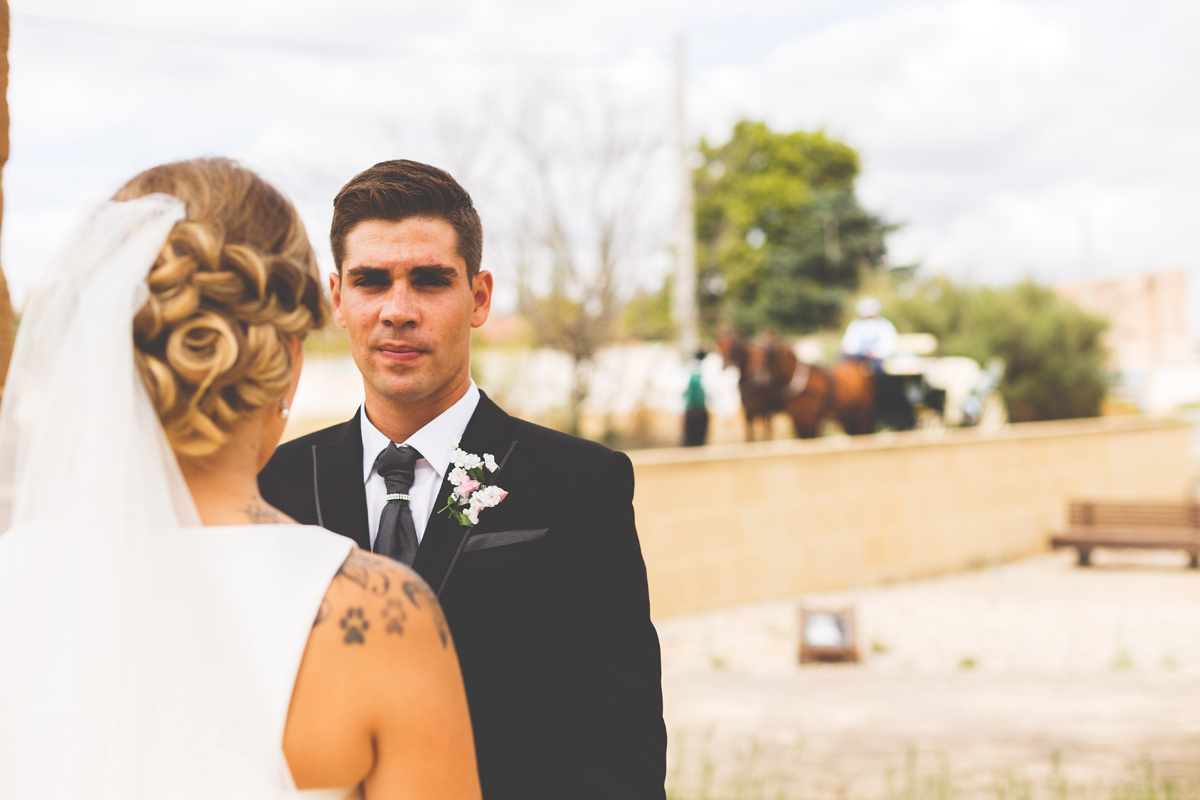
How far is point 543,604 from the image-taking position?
73.0 inches

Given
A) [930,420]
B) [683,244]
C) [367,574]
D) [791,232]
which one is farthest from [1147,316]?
[367,574]

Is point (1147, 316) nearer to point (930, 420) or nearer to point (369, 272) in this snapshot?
point (930, 420)

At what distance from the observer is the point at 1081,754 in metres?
6.05

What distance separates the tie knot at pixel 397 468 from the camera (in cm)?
193

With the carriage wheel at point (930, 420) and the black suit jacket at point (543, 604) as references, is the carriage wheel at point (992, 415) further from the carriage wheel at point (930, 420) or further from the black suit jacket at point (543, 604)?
the black suit jacket at point (543, 604)

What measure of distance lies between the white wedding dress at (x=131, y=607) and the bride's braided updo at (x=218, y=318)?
0.10 feet

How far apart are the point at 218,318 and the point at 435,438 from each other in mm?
801

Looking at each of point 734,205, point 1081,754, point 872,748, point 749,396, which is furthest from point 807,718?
point 734,205

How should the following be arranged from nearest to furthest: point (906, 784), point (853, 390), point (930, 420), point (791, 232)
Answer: point (906, 784)
point (853, 390)
point (930, 420)
point (791, 232)

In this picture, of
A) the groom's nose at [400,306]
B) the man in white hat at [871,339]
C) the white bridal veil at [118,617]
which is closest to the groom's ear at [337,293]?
the groom's nose at [400,306]

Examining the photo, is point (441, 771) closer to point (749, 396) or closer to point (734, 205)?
point (749, 396)

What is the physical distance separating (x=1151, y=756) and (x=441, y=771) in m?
5.91

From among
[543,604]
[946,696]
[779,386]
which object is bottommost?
[946,696]

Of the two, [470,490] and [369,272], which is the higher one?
[369,272]
